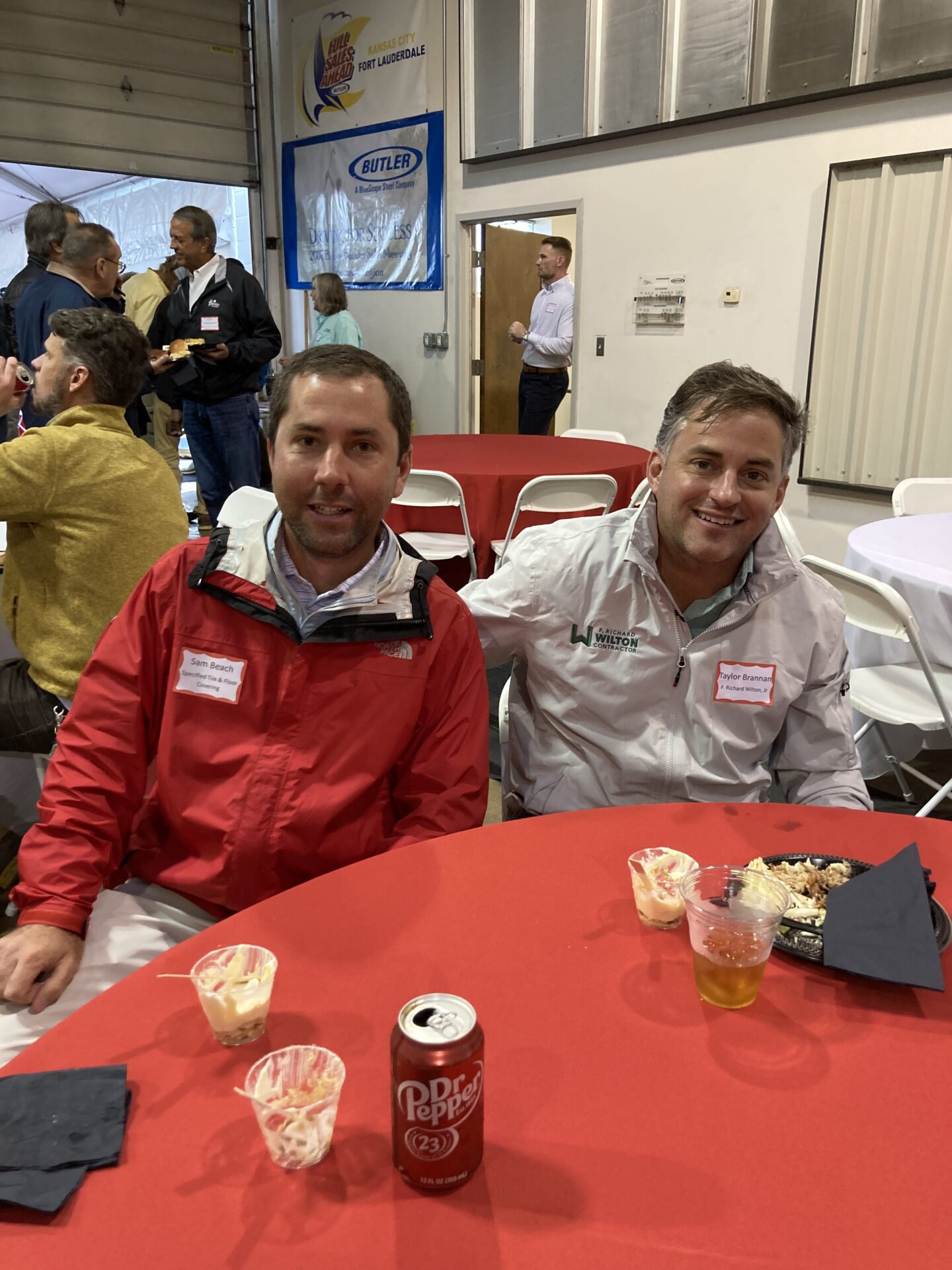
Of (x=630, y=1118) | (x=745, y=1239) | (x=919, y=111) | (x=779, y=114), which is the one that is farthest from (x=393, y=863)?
(x=779, y=114)

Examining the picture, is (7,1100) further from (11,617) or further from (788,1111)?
(11,617)

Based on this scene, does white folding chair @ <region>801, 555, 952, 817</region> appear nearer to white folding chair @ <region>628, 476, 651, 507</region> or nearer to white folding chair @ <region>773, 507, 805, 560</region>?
white folding chair @ <region>773, 507, 805, 560</region>

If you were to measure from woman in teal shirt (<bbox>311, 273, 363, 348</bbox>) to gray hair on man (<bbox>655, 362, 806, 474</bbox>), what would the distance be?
613 centimetres

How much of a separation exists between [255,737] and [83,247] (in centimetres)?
407

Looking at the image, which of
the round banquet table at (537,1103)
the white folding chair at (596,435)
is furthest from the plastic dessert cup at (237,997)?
the white folding chair at (596,435)

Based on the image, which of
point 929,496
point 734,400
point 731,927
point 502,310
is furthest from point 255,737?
point 502,310

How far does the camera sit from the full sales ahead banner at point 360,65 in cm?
749

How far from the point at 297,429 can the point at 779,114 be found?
5.18 m

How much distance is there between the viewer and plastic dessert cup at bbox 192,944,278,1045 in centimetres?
84

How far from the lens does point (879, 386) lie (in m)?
5.20

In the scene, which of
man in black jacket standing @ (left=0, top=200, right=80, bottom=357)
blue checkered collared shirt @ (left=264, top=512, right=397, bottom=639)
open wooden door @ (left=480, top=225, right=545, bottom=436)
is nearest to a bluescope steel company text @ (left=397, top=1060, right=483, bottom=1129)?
blue checkered collared shirt @ (left=264, top=512, right=397, bottom=639)

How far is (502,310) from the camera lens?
26.6 feet

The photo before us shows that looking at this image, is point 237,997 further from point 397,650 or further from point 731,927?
point 397,650

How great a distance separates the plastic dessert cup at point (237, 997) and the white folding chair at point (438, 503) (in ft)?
9.60
